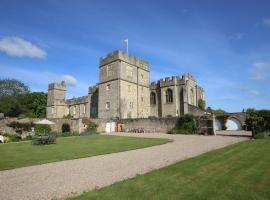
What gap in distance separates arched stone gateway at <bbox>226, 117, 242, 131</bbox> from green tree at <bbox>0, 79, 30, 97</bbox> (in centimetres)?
4764

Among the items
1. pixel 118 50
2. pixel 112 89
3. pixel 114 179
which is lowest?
pixel 114 179

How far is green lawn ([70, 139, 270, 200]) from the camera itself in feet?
16.9

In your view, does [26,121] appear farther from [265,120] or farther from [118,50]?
[265,120]

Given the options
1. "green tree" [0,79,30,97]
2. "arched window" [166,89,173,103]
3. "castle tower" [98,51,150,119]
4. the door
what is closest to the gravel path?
the door

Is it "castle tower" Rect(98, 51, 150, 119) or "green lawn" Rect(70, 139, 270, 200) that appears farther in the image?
"castle tower" Rect(98, 51, 150, 119)

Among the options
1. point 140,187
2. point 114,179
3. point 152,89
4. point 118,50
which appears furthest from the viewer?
point 152,89

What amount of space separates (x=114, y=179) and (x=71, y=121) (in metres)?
24.8

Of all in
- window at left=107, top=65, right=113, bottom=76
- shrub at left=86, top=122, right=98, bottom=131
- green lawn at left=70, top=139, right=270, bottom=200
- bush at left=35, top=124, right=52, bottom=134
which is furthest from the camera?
window at left=107, top=65, right=113, bottom=76

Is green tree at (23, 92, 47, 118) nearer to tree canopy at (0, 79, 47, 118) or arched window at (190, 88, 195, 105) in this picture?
tree canopy at (0, 79, 47, 118)

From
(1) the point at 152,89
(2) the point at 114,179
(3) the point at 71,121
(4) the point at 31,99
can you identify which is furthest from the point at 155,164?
(4) the point at 31,99

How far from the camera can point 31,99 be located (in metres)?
60.4

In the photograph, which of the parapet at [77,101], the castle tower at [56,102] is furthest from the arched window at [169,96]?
the castle tower at [56,102]

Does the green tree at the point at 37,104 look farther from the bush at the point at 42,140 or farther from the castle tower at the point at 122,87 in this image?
the bush at the point at 42,140

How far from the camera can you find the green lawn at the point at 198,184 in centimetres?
514
